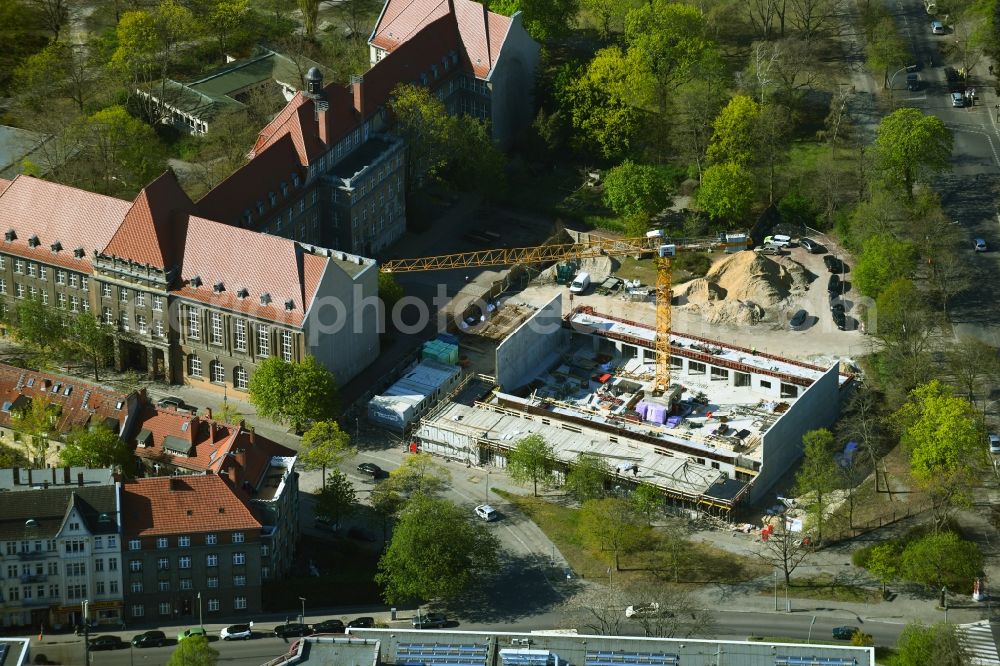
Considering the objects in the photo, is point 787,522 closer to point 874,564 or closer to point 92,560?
point 874,564

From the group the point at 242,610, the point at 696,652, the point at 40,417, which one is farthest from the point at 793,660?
the point at 40,417

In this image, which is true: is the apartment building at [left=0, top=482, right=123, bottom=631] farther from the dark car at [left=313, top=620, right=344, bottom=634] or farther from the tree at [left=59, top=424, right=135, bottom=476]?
the dark car at [left=313, top=620, right=344, bottom=634]

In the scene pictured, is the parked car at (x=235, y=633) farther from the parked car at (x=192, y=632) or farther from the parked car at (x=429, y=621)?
the parked car at (x=429, y=621)

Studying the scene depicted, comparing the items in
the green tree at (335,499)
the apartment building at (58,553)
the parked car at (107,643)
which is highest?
the green tree at (335,499)

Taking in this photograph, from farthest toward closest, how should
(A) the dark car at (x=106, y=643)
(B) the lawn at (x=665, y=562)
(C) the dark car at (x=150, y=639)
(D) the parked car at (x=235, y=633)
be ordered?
(B) the lawn at (x=665, y=562), (D) the parked car at (x=235, y=633), (C) the dark car at (x=150, y=639), (A) the dark car at (x=106, y=643)

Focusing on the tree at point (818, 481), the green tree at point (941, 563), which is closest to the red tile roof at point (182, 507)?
the tree at point (818, 481)

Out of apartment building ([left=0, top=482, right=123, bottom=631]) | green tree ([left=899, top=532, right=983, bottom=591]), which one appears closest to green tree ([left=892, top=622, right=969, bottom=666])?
green tree ([left=899, top=532, right=983, bottom=591])
